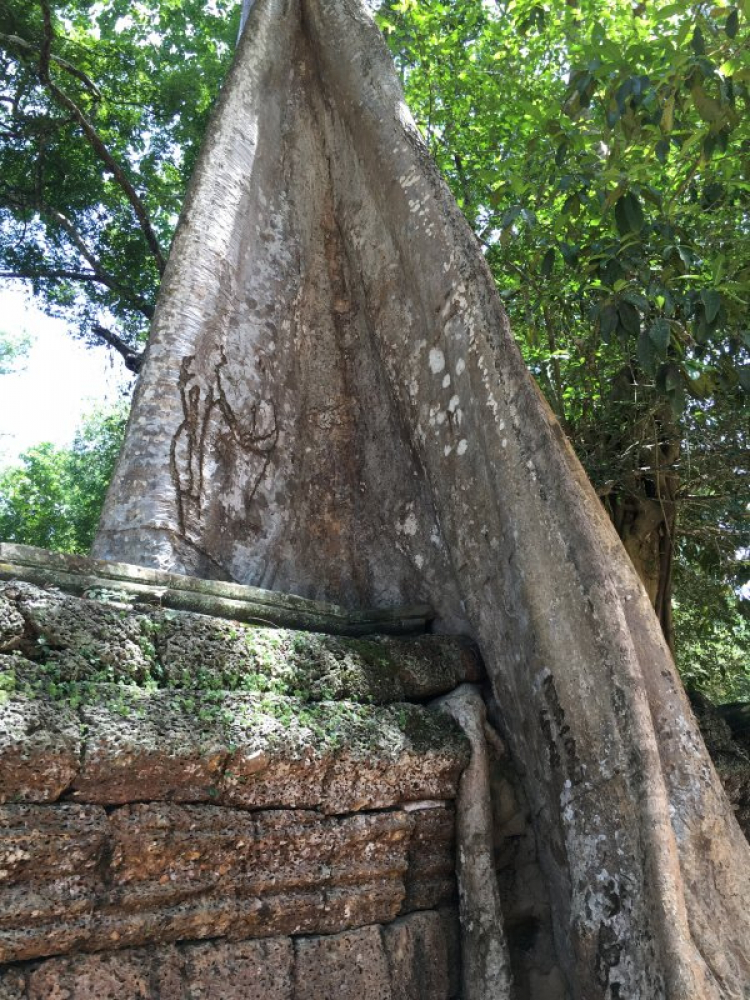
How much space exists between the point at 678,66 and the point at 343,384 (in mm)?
1959

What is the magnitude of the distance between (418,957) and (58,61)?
729 centimetres

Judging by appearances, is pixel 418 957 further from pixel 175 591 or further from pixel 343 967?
pixel 175 591

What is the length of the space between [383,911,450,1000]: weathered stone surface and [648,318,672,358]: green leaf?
239 centimetres

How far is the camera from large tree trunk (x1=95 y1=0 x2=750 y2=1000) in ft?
8.55

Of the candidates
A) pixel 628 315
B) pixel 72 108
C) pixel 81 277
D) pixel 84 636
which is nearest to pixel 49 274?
pixel 81 277

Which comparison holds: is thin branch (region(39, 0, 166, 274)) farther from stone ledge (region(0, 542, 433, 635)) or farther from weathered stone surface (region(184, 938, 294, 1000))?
weathered stone surface (region(184, 938, 294, 1000))

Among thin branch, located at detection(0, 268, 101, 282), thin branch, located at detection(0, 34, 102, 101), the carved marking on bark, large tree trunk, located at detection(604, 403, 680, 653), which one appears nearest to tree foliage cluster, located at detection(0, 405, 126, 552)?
thin branch, located at detection(0, 268, 101, 282)

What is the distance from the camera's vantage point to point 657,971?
7.67ft

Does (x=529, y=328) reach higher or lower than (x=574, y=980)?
higher

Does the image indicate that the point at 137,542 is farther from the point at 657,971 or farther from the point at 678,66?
the point at 678,66

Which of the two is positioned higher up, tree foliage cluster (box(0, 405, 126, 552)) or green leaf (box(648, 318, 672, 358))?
tree foliage cluster (box(0, 405, 126, 552))

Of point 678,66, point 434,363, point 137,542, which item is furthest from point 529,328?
point 137,542

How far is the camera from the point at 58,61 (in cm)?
741

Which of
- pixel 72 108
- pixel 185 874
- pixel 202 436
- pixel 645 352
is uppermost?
pixel 72 108
